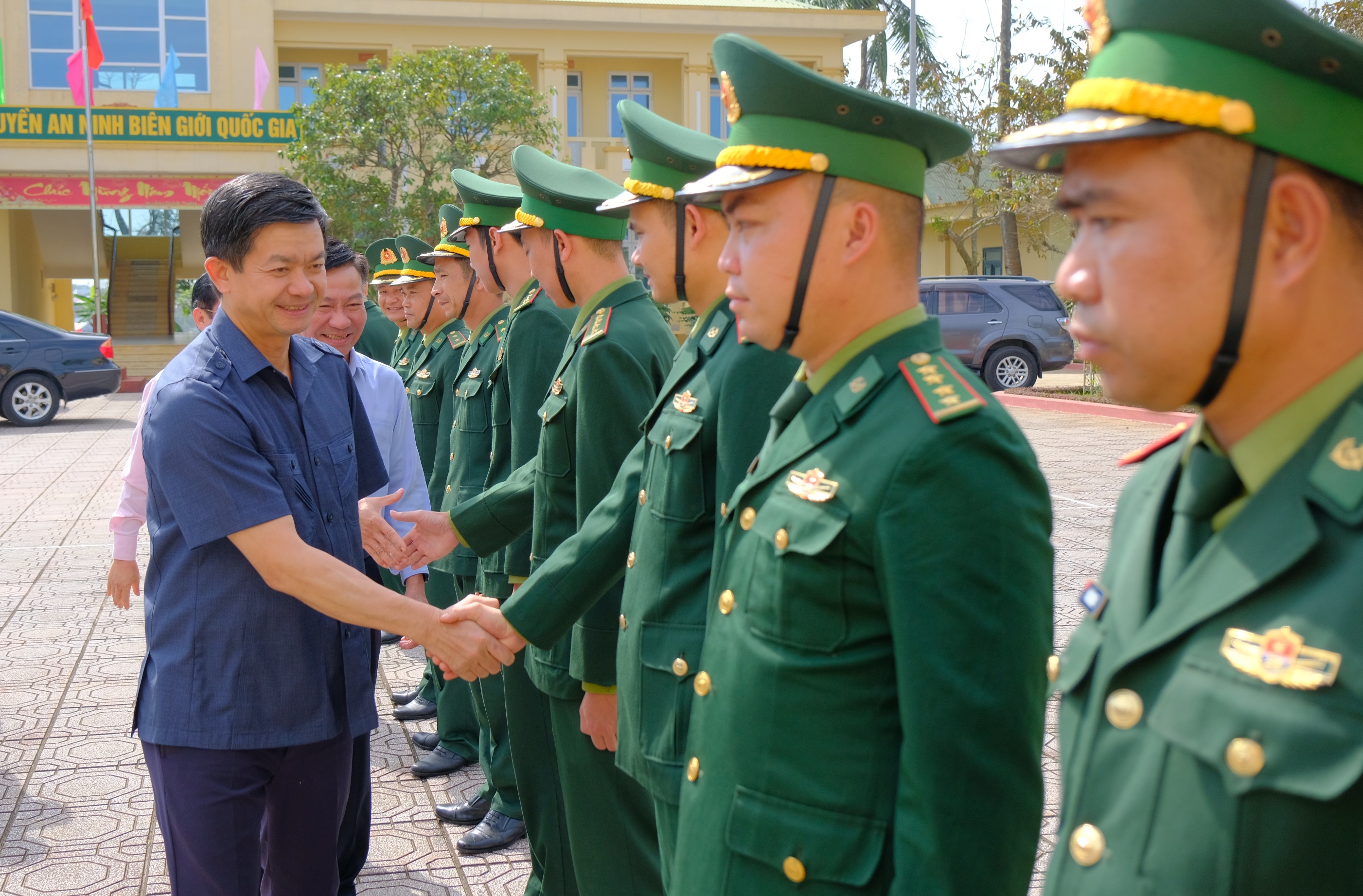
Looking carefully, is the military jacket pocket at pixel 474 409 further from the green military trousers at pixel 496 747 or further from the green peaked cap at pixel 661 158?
the green peaked cap at pixel 661 158

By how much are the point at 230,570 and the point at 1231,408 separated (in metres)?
2.09

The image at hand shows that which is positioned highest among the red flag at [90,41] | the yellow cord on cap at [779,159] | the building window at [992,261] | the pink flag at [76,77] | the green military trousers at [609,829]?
the red flag at [90,41]

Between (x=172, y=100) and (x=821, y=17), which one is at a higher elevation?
(x=821, y=17)

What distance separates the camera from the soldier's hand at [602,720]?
281cm

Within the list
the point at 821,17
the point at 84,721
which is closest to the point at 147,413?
the point at 84,721

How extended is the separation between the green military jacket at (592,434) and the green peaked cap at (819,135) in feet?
3.76

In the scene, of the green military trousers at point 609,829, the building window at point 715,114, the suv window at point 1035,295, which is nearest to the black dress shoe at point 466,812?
the green military trousers at point 609,829

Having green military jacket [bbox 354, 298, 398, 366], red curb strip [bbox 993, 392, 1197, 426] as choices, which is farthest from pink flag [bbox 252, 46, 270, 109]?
green military jacket [bbox 354, 298, 398, 366]

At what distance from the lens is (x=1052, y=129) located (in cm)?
116

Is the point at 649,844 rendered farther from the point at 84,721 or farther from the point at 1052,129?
the point at 84,721

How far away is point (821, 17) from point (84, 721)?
2940cm

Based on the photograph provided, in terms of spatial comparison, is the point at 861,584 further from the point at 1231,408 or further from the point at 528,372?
the point at 528,372

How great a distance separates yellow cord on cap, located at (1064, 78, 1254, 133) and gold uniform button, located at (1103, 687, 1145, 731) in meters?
0.54

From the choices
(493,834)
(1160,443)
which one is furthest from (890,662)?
(493,834)
